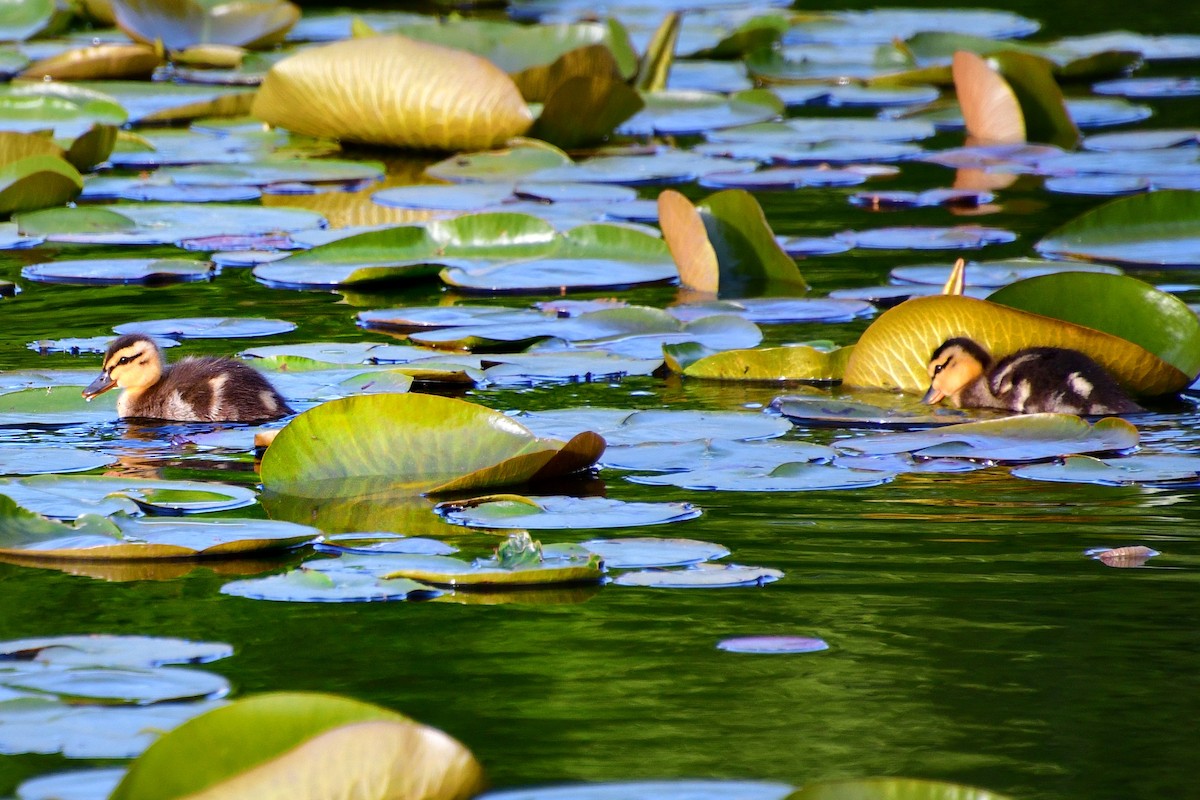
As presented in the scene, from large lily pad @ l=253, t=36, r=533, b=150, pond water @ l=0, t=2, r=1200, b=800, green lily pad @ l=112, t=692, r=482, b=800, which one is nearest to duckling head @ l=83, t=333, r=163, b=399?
pond water @ l=0, t=2, r=1200, b=800

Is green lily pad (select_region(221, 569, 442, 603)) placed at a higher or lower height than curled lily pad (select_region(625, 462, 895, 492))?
lower

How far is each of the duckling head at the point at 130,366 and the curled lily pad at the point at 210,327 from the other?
0.74 meters

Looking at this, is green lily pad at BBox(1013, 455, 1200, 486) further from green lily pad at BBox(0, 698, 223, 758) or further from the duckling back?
green lily pad at BBox(0, 698, 223, 758)

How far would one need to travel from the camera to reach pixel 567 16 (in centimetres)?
1428

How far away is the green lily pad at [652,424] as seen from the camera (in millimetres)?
4355

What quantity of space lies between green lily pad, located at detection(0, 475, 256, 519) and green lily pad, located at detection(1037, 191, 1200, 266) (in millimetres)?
3703

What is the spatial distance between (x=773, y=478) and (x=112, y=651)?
1.63 m

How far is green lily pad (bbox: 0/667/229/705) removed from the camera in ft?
8.64

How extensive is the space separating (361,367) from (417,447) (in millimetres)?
1063

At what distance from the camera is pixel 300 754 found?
213cm

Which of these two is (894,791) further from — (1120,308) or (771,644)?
(1120,308)

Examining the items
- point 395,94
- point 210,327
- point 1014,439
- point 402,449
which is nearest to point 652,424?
point 402,449

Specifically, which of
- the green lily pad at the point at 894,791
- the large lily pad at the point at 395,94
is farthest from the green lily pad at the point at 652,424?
the large lily pad at the point at 395,94

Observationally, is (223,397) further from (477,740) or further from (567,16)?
(567,16)
